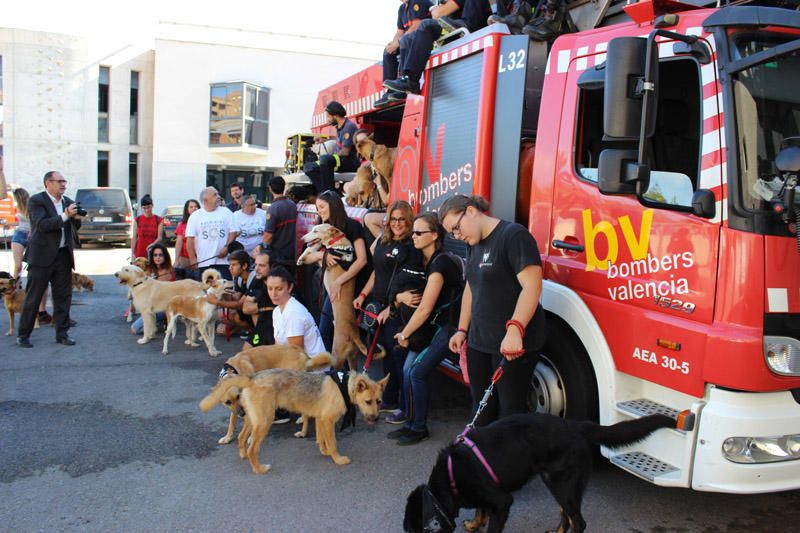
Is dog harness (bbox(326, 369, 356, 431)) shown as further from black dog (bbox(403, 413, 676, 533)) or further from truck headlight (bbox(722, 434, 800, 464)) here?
truck headlight (bbox(722, 434, 800, 464))

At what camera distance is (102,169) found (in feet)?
100

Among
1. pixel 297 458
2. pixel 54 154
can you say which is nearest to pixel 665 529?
pixel 297 458

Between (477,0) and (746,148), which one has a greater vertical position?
(477,0)

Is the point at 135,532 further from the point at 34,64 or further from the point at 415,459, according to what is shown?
the point at 34,64

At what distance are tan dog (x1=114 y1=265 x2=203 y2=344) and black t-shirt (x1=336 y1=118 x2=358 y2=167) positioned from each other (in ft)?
8.29

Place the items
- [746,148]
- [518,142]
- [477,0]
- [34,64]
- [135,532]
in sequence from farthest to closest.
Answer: [34,64], [477,0], [518,142], [135,532], [746,148]

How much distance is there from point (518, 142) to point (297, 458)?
275 centimetres

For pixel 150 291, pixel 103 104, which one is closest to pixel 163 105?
pixel 103 104

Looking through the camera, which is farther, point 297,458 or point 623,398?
point 297,458

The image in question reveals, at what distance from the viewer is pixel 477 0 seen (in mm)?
5426

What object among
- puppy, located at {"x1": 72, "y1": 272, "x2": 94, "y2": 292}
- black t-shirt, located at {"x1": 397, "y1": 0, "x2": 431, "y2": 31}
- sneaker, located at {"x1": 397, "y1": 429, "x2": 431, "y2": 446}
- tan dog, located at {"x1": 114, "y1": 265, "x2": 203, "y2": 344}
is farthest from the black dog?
puppy, located at {"x1": 72, "y1": 272, "x2": 94, "y2": 292}

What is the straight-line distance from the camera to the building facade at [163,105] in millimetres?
28266

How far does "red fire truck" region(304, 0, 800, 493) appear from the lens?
3076 mm

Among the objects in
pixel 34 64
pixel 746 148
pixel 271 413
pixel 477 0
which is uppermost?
pixel 34 64
